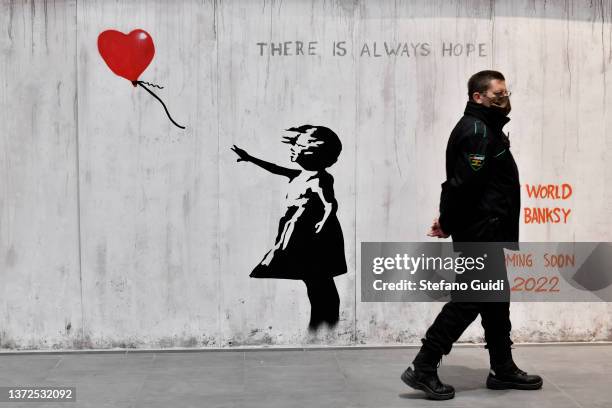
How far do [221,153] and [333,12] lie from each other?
53.5 inches

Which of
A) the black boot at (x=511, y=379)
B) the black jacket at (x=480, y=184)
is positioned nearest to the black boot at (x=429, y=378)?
the black boot at (x=511, y=379)

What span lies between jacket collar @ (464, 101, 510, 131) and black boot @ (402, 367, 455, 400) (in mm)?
1594

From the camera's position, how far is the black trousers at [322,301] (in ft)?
24.4

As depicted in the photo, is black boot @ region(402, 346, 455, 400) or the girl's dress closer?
black boot @ region(402, 346, 455, 400)

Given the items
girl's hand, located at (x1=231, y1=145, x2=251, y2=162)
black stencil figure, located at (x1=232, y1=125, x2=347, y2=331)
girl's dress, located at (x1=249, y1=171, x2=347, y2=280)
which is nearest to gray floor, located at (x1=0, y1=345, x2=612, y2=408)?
black stencil figure, located at (x1=232, y1=125, x2=347, y2=331)

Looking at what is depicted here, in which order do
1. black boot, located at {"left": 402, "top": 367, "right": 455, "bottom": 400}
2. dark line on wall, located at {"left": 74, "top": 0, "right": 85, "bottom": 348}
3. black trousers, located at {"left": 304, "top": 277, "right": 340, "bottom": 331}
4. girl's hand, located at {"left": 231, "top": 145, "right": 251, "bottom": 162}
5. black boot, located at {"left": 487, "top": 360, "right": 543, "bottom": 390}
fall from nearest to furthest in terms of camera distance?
black boot, located at {"left": 402, "top": 367, "right": 455, "bottom": 400} → black boot, located at {"left": 487, "top": 360, "right": 543, "bottom": 390} → dark line on wall, located at {"left": 74, "top": 0, "right": 85, "bottom": 348} → girl's hand, located at {"left": 231, "top": 145, "right": 251, "bottom": 162} → black trousers, located at {"left": 304, "top": 277, "right": 340, "bottom": 331}

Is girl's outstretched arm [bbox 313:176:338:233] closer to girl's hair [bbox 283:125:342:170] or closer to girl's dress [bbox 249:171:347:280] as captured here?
girl's dress [bbox 249:171:347:280]

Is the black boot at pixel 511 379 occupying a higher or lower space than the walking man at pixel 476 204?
lower

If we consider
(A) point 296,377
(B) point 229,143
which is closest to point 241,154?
(B) point 229,143

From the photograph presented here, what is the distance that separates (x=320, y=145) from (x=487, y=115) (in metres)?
1.66

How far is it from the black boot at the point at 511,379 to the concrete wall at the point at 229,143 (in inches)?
50.4

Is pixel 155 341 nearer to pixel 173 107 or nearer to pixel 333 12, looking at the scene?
pixel 173 107

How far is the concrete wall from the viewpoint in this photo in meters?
7.24

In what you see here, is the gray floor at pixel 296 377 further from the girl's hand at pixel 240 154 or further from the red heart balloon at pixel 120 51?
the red heart balloon at pixel 120 51
